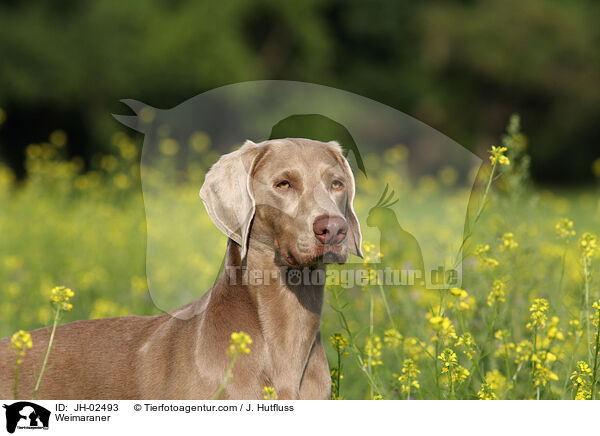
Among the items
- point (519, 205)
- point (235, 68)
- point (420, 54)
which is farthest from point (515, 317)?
point (420, 54)

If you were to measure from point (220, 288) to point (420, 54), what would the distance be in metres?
24.0

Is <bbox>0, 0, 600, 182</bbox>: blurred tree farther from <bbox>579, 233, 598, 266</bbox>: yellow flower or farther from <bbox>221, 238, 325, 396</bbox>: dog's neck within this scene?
<bbox>221, 238, 325, 396</bbox>: dog's neck

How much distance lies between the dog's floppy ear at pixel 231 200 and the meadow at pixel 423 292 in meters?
0.44

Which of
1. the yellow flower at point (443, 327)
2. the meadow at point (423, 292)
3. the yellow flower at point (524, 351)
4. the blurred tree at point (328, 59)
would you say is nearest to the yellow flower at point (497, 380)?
the meadow at point (423, 292)

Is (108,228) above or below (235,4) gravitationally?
below

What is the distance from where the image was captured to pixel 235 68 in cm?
1917

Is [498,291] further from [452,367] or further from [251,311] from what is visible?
[251,311]

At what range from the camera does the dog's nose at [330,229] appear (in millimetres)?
2455

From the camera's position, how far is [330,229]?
2.46 m
